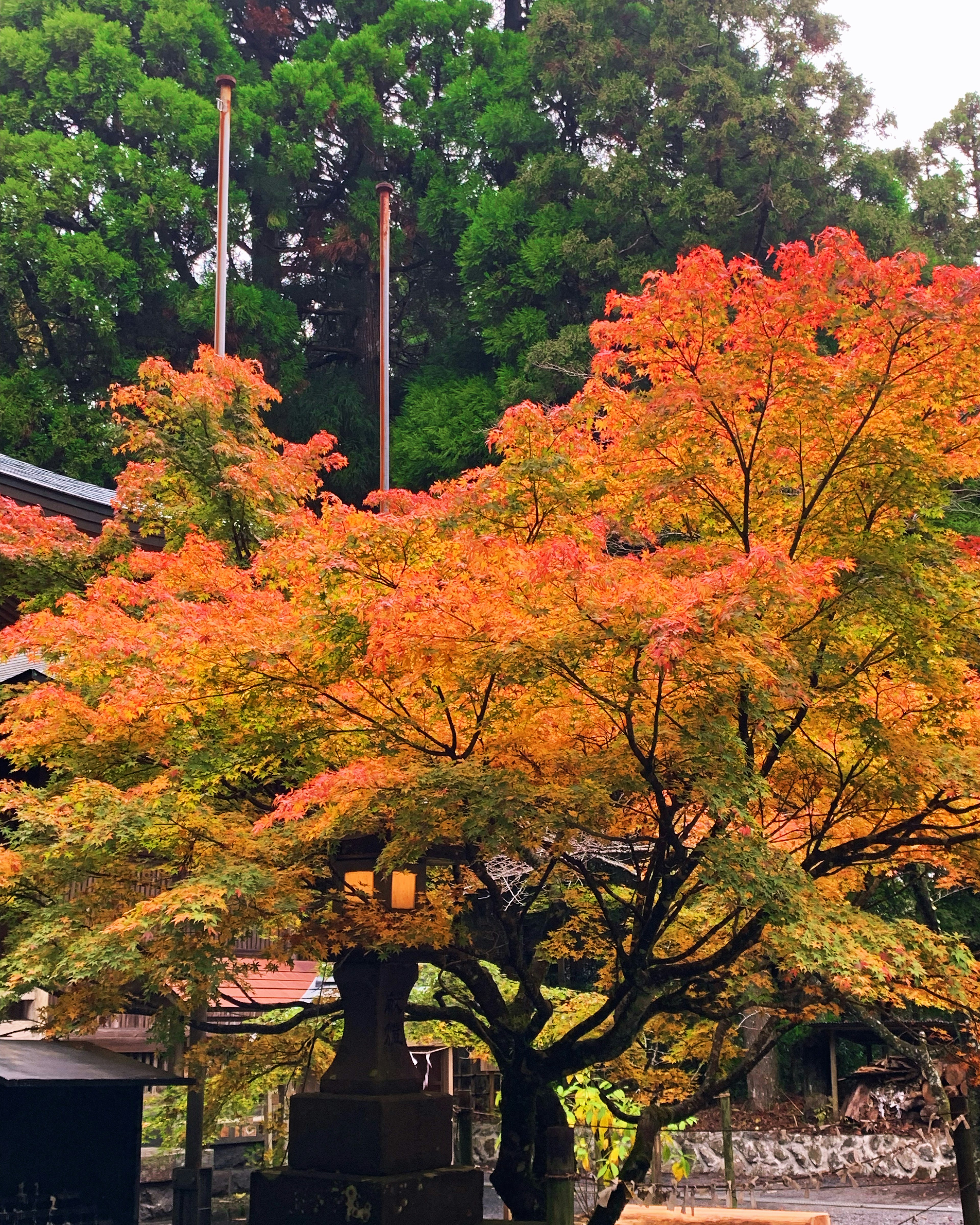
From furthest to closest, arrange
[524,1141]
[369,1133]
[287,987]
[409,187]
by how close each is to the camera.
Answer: [409,187] < [287,987] < [524,1141] < [369,1133]

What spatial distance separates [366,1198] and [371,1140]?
43 centimetres

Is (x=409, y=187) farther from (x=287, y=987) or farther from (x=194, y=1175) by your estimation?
(x=194, y=1175)

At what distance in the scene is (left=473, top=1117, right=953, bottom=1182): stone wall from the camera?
19.5 m

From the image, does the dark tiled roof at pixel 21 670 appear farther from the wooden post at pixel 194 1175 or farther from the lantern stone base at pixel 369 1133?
the lantern stone base at pixel 369 1133

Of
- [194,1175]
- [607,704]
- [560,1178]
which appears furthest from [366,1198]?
[607,704]

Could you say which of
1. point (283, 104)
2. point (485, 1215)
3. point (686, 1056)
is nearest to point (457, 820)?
point (686, 1056)

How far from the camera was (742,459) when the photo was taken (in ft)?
22.8

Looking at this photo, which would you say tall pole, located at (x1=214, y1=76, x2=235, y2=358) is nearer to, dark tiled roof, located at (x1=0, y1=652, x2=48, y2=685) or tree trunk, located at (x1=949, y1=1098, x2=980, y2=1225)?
dark tiled roof, located at (x1=0, y1=652, x2=48, y2=685)

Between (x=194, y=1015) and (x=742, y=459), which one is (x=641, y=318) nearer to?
(x=742, y=459)

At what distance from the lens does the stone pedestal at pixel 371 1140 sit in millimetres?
8203

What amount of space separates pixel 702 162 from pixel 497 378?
21.6 feet

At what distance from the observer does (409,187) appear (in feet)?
100

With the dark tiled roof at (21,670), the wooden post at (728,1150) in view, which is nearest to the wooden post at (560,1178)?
the dark tiled roof at (21,670)

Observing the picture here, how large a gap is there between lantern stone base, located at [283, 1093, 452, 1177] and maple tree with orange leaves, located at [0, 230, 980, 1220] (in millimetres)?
625
